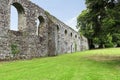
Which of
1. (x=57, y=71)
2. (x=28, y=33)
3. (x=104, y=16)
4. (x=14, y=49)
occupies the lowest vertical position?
(x=57, y=71)

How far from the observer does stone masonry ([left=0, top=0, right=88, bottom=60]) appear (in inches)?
704

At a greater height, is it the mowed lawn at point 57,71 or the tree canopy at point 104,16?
the tree canopy at point 104,16

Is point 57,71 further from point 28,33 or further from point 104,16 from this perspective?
point 104,16

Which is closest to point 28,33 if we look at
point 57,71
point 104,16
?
point 104,16

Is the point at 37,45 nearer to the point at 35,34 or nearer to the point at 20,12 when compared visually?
the point at 35,34

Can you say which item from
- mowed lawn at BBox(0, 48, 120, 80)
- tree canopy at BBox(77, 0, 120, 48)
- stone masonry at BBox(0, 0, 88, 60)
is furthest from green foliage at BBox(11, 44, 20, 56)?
tree canopy at BBox(77, 0, 120, 48)

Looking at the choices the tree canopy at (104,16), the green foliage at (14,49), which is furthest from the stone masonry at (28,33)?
the tree canopy at (104,16)

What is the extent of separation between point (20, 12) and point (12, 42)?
3.17m

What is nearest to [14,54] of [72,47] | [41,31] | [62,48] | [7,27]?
[7,27]

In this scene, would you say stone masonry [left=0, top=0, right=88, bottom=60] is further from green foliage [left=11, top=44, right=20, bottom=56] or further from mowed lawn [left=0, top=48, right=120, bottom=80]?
mowed lawn [left=0, top=48, right=120, bottom=80]

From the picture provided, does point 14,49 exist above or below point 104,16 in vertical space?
below

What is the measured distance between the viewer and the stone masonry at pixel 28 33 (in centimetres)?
1788

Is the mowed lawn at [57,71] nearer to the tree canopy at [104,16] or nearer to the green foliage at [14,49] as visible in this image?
the green foliage at [14,49]

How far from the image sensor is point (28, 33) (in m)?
21.2
